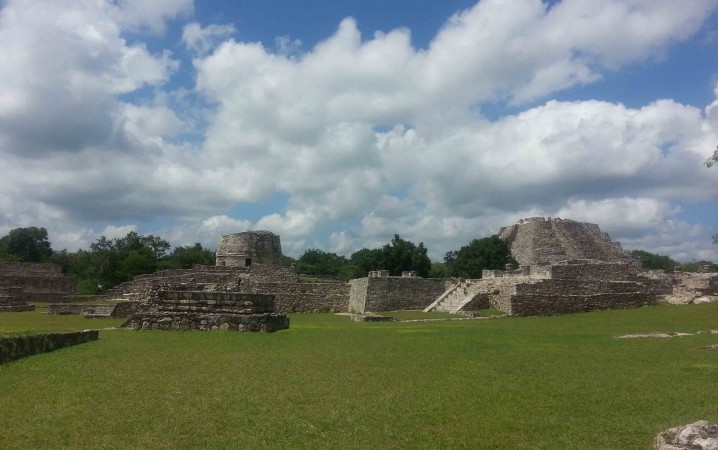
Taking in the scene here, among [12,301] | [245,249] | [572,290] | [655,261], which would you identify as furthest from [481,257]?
[655,261]

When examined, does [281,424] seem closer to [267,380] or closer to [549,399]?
[267,380]

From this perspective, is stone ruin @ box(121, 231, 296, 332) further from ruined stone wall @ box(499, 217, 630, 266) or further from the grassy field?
ruined stone wall @ box(499, 217, 630, 266)

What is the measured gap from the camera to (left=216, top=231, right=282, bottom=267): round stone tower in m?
40.3

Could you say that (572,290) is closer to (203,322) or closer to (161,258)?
(203,322)

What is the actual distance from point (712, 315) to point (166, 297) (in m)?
18.2

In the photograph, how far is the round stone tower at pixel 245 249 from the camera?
40281 mm

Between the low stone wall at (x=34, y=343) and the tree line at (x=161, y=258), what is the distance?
36.0 metres

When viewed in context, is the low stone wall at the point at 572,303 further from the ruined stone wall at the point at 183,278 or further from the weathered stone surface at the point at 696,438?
the weathered stone surface at the point at 696,438

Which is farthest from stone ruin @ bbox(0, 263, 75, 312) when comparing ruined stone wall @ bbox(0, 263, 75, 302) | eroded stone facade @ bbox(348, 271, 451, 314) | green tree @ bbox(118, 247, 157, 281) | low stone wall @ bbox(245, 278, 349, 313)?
eroded stone facade @ bbox(348, 271, 451, 314)

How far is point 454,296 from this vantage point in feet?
101

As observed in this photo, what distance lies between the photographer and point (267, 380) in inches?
291

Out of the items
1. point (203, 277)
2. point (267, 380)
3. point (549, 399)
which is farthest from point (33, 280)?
point (549, 399)

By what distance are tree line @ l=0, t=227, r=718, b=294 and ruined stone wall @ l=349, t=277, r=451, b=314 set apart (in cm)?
1248

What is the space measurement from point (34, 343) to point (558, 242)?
1912 inches
